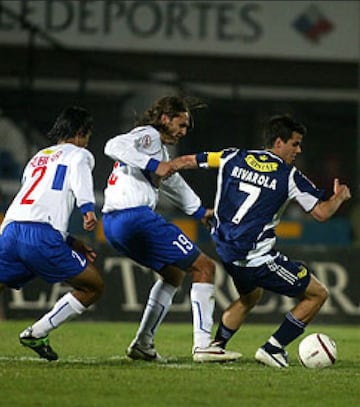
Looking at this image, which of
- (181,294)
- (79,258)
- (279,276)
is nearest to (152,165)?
(79,258)

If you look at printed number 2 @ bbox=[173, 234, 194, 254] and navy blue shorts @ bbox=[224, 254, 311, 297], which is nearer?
navy blue shorts @ bbox=[224, 254, 311, 297]

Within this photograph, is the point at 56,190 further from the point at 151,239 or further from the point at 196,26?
the point at 196,26

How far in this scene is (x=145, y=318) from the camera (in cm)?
1030

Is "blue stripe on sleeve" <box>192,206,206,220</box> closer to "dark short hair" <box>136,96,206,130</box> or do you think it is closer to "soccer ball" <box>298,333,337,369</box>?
"dark short hair" <box>136,96,206,130</box>

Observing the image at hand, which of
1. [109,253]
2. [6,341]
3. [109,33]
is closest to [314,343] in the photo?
[6,341]

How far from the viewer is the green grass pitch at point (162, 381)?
314 inches

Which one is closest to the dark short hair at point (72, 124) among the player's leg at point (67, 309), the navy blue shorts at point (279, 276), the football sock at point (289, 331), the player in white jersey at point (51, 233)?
the player in white jersey at point (51, 233)

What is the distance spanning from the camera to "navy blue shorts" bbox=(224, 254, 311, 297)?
994cm

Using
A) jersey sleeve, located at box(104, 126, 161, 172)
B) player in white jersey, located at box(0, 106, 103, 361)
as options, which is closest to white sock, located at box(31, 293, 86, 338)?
player in white jersey, located at box(0, 106, 103, 361)

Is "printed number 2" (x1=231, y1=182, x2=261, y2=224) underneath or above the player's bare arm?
above

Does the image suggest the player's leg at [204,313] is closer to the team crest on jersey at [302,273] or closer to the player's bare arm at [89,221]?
the team crest on jersey at [302,273]

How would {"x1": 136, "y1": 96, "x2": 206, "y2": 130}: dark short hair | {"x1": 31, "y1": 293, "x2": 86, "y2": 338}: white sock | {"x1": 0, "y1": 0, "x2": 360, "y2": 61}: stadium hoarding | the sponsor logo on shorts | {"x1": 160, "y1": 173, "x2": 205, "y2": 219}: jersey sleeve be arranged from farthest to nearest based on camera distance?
{"x1": 0, "y1": 0, "x2": 360, "y2": 61}: stadium hoarding → {"x1": 160, "y1": 173, "x2": 205, "y2": 219}: jersey sleeve → {"x1": 136, "y1": 96, "x2": 206, "y2": 130}: dark short hair → {"x1": 31, "y1": 293, "x2": 86, "y2": 338}: white sock → the sponsor logo on shorts

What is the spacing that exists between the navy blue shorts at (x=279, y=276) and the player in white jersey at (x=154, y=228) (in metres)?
0.30

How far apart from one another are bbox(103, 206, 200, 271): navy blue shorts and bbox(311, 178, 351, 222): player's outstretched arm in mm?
912
